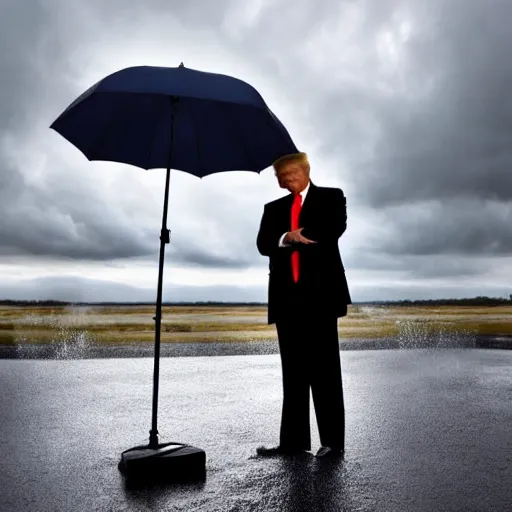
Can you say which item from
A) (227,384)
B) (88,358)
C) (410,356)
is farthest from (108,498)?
(410,356)

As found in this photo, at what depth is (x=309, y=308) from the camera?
4594 millimetres

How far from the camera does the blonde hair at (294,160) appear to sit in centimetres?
462

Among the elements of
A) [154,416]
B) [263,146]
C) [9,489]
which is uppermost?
[263,146]

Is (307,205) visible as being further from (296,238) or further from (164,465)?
(164,465)

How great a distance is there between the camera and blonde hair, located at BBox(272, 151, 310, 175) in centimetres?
462

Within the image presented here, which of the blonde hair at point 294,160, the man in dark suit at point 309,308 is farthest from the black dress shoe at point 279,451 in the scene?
the blonde hair at point 294,160

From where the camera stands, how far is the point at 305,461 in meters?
4.42

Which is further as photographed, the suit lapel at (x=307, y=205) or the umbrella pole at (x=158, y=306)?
the suit lapel at (x=307, y=205)

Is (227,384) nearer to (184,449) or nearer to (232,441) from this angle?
(232,441)

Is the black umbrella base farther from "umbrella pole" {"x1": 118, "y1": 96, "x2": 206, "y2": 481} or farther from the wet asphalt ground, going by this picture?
the wet asphalt ground

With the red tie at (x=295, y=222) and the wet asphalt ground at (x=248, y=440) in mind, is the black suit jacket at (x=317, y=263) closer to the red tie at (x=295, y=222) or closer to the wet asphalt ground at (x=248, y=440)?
the red tie at (x=295, y=222)

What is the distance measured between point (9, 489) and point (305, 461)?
199 cm

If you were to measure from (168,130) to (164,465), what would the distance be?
8.01ft

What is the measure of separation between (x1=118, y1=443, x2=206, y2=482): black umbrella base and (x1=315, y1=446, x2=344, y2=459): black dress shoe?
93cm
